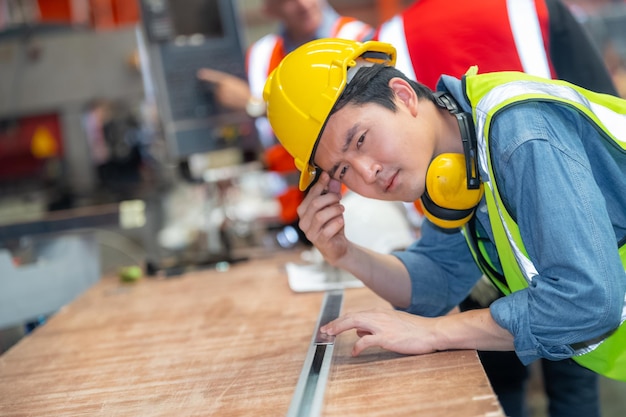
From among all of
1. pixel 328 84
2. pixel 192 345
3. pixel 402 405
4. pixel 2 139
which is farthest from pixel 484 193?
pixel 2 139

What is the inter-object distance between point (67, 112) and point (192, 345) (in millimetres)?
2425

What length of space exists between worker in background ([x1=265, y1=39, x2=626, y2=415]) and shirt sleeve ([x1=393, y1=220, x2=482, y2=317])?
16cm

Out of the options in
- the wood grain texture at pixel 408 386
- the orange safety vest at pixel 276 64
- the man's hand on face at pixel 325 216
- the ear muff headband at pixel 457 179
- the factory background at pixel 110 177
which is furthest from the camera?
the orange safety vest at pixel 276 64

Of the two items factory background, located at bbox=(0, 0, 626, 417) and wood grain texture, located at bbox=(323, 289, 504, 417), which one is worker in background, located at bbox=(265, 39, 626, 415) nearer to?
wood grain texture, located at bbox=(323, 289, 504, 417)

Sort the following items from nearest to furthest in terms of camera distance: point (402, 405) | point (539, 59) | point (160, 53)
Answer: point (402, 405)
point (539, 59)
point (160, 53)

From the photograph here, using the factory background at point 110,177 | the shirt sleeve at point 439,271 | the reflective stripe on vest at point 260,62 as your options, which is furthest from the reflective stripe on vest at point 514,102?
the reflective stripe on vest at point 260,62

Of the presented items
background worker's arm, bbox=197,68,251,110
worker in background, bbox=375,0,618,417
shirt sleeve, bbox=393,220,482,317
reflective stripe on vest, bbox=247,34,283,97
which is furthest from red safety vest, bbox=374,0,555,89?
reflective stripe on vest, bbox=247,34,283,97

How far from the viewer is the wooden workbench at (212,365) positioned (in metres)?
1.08

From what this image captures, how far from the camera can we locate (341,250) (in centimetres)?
158

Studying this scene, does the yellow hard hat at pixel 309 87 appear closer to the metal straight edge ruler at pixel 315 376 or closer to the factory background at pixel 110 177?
the metal straight edge ruler at pixel 315 376

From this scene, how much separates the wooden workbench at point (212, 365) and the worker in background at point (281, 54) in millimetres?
939

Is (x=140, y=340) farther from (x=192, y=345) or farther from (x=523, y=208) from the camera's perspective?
(x=523, y=208)

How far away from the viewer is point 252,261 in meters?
2.54

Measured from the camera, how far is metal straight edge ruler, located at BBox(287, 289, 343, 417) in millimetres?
1059
